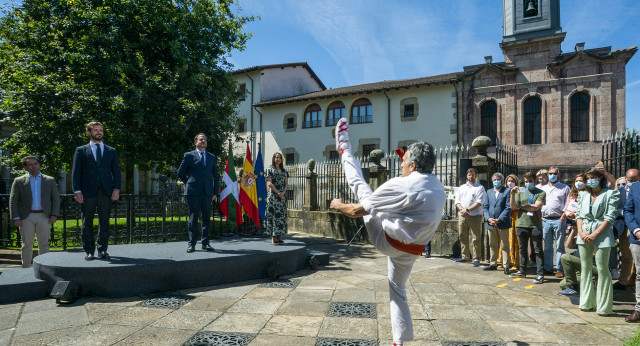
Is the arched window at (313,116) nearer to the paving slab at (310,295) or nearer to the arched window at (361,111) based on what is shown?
the arched window at (361,111)

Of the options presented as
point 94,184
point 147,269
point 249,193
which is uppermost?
point 94,184

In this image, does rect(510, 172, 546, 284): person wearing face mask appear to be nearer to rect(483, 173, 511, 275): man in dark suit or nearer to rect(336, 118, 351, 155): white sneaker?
rect(483, 173, 511, 275): man in dark suit

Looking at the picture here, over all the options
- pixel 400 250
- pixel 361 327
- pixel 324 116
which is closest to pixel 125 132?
pixel 361 327

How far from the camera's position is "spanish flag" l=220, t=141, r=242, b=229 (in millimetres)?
10117

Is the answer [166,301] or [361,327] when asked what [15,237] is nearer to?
[166,301]

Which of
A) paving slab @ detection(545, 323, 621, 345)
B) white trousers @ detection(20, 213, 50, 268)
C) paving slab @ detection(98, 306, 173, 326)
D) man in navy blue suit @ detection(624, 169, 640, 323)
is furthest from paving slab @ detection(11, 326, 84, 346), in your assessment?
man in navy blue suit @ detection(624, 169, 640, 323)

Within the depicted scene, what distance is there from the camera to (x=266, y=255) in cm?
670

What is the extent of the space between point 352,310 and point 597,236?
3.37 m

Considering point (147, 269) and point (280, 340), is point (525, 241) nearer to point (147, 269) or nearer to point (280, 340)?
point (280, 340)

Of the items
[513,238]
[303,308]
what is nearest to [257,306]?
[303,308]

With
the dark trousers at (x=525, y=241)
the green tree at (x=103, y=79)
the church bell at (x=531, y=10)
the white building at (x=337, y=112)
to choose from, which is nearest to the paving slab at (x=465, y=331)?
the dark trousers at (x=525, y=241)

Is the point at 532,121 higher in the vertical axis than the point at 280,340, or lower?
higher

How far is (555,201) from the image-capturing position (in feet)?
23.7

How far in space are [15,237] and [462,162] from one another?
1183 cm
